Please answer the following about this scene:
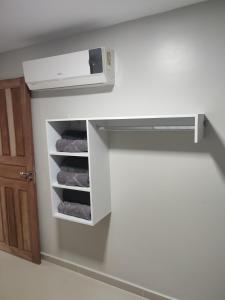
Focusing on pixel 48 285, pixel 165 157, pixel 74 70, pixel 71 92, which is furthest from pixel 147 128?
pixel 48 285

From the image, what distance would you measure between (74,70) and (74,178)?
2.92 ft

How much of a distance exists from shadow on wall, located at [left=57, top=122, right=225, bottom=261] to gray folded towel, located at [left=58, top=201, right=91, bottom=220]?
28 centimetres

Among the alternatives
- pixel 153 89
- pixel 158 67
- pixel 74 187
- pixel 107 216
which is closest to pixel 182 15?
pixel 158 67

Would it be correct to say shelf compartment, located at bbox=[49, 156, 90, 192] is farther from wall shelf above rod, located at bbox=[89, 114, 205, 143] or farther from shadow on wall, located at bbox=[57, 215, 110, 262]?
shadow on wall, located at bbox=[57, 215, 110, 262]

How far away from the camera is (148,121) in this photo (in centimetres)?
169

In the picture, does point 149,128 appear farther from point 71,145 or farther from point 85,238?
point 85,238

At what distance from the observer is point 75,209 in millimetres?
2041

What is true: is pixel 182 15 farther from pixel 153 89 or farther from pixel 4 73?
pixel 4 73

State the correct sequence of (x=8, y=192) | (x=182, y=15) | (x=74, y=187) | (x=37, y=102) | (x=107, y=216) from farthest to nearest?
(x=8, y=192) → (x=37, y=102) → (x=107, y=216) → (x=74, y=187) → (x=182, y=15)

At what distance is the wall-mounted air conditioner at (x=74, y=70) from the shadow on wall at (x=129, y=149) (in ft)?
1.66

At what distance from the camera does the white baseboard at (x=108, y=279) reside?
206 centimetres

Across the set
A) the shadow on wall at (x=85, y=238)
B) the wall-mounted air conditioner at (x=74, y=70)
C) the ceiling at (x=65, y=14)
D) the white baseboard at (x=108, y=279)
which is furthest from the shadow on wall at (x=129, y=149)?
the ceiling at (x=65, y=14)

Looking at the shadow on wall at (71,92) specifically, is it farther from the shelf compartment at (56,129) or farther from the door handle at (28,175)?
the door handle at (28,175)

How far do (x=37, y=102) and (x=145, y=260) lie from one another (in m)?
1.83
